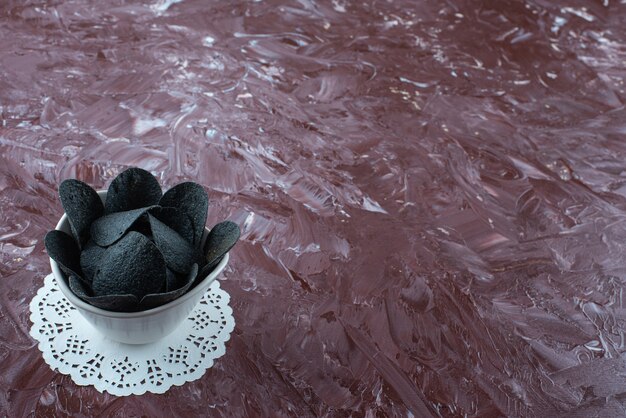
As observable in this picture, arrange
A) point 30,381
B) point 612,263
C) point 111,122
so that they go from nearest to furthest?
point 30,381 < point 612,263 < point 111,122

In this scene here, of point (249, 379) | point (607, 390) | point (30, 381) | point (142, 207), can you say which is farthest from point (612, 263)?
point (30, 381)

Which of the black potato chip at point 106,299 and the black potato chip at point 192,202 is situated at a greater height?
the black potato chip at point 192,202

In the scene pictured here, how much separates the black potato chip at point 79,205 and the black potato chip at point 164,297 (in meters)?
0.13

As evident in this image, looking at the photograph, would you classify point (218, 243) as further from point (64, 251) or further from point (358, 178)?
point (358, 178)

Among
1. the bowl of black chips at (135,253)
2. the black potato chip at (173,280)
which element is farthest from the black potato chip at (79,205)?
the black potato chip at (173,280)

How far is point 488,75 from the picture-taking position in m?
1.63

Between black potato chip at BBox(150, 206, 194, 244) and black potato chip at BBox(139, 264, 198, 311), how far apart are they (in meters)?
0.08

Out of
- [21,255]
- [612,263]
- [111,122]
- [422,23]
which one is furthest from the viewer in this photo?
[422,23]

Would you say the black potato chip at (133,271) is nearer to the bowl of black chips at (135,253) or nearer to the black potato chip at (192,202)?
the bowl of black chips at (135,253)

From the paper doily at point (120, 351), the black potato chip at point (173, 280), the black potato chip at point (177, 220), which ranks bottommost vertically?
the paper doily at point (120, 351)

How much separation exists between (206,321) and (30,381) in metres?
0.24

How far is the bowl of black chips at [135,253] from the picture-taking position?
0.87 m

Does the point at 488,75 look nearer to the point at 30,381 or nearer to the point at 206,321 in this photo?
the point at 206,321

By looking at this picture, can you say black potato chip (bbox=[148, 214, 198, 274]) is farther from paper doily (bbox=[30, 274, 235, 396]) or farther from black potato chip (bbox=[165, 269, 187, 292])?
paper doily (bbox=[30, 274, 235, 396])
